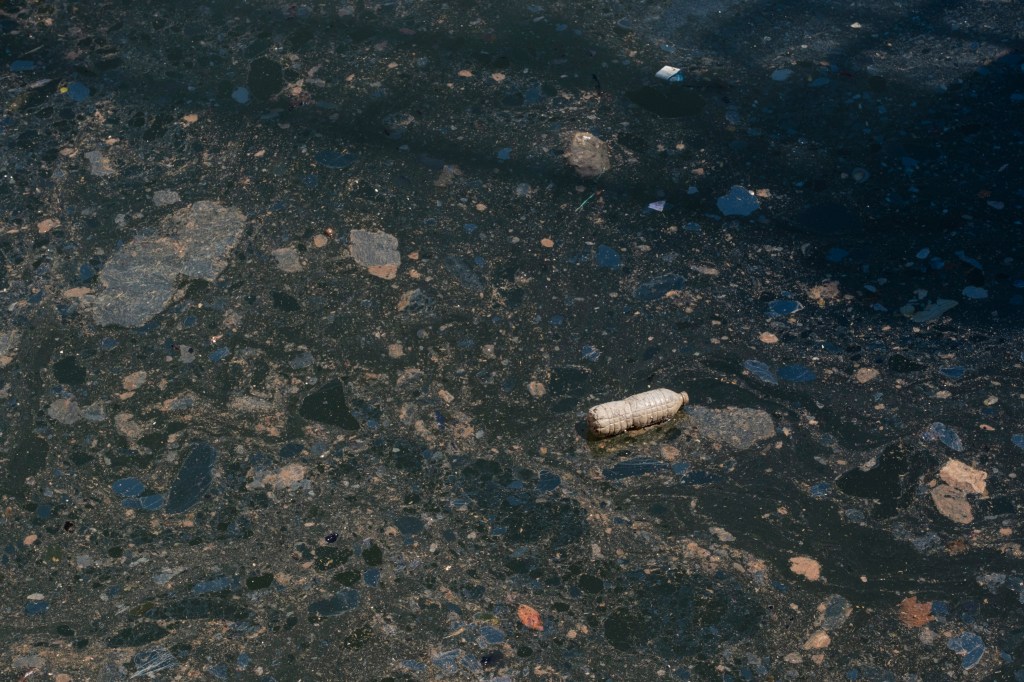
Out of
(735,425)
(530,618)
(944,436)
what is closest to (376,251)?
(735,425)

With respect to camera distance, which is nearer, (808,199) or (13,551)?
(13,551)

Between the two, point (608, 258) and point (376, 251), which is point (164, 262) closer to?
point (376, 251)

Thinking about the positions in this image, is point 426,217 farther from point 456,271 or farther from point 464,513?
point 464,513

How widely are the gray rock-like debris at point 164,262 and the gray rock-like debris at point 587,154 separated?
4.95ft

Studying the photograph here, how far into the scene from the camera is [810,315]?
442 centimetres

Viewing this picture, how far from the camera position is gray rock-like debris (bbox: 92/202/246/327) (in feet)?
14.6

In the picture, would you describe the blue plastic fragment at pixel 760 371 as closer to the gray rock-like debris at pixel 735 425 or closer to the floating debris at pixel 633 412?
the gray rock-like debris at pixel 735 425

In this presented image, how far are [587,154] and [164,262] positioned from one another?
6.34 ft

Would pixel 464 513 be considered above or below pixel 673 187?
below

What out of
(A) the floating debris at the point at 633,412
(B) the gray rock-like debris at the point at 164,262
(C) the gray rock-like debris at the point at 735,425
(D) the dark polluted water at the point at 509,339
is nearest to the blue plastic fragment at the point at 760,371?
(D) the dark polluted water at the point at 509,339

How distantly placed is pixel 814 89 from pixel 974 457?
7.04 feet

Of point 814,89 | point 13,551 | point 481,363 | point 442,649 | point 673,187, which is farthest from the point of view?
point 814,89

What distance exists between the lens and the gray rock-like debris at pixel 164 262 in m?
4.46

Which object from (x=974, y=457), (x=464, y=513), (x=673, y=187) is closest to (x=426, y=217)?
(x=673, y=187)
